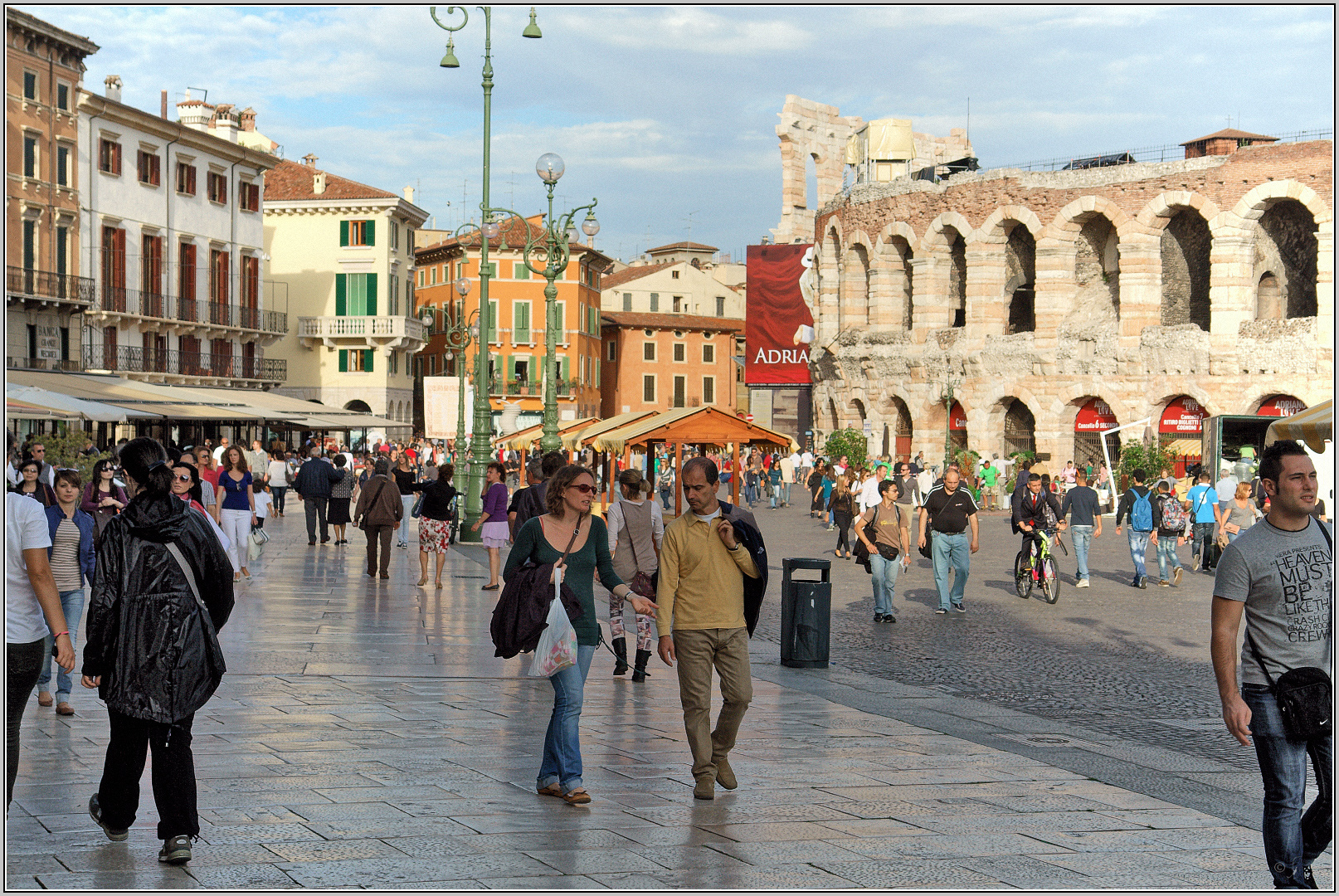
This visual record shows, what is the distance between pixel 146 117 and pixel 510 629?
137ft

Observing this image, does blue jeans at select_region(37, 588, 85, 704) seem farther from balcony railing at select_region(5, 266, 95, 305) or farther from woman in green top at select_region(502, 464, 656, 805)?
balcony railing at select_region(5, 266, 95, 305)

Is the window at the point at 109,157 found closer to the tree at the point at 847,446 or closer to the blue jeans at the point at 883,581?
the tree at the point at 847,446

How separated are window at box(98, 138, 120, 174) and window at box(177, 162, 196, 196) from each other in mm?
3906

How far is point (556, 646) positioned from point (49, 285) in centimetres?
3688

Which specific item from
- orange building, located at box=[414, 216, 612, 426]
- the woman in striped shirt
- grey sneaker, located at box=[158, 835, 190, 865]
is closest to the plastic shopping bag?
grey sneaker, located at box=[158, 835, 190, 865]

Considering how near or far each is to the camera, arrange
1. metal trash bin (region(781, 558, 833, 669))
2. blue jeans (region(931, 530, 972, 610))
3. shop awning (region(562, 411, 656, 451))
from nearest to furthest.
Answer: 1. metal trash bin (region(781, 558, 833, 669))
2. blue jeans (region(931, 530, 972, 610))
3. shop awning (region(562, 411, 656, 451))

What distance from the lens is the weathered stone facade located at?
39.9 metres

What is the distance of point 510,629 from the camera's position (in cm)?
659

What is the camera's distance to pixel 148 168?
44906mm

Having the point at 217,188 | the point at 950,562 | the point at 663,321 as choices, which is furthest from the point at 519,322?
the point at 950,562

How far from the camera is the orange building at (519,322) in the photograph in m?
74.6

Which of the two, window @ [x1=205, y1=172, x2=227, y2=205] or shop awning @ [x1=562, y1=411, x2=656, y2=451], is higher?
window @ [x1=205, y1=172, x2=227, y2=205]

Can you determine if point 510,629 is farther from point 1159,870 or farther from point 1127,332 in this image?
point 1127,332

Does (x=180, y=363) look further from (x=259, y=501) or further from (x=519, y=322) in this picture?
(x=519, y=322)
